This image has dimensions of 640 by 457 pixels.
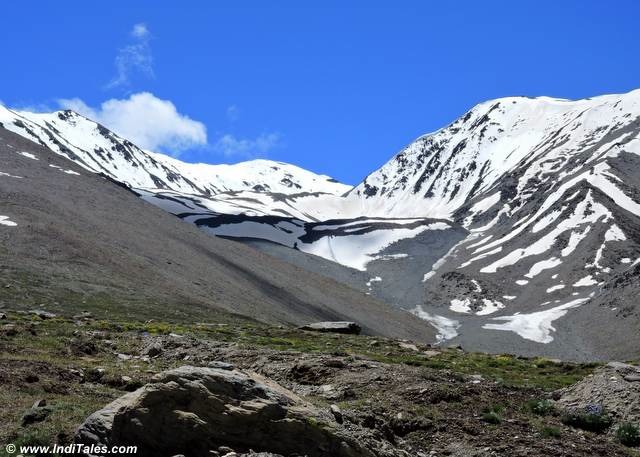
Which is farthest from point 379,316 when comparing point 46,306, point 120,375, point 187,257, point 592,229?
point 120,375

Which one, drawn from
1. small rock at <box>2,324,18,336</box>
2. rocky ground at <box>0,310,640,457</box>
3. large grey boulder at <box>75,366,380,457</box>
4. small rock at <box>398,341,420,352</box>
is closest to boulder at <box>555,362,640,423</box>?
rocky ground at <box>0,310,640,457</box>

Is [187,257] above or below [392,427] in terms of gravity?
above

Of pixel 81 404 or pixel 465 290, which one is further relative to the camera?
pixel 465 290

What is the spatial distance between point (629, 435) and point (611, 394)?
2.31 metres

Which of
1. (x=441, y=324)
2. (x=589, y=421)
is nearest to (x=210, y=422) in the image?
(x=589, y=421)

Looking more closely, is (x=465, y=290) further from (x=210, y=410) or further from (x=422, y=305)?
(x=210, y=410)

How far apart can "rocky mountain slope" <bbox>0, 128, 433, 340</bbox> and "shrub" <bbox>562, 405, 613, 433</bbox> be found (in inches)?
1890

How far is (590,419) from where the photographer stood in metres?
20.0

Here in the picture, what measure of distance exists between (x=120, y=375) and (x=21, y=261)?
61609 millimetres

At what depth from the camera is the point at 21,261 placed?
254ft

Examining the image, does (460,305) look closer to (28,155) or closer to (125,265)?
(28,155)

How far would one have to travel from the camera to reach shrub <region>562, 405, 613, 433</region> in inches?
783

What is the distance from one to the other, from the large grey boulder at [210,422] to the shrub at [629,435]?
778 centimetres

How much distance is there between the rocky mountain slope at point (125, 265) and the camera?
73125 mm
